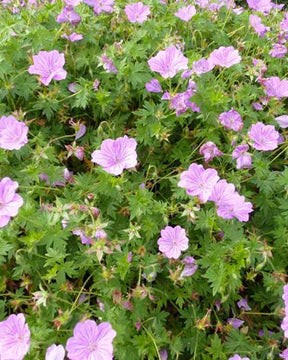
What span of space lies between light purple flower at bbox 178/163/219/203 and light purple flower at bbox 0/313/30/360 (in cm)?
80

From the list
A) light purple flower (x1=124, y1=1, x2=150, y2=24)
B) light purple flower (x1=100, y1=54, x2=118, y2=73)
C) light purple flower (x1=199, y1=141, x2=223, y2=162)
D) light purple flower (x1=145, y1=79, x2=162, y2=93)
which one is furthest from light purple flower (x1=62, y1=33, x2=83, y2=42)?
light purple flower (x1=199, y1=141, x2=223, y2=162)

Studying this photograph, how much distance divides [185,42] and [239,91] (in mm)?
528

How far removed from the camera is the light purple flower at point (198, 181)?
70.7 inches

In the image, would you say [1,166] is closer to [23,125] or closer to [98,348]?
[23,125]

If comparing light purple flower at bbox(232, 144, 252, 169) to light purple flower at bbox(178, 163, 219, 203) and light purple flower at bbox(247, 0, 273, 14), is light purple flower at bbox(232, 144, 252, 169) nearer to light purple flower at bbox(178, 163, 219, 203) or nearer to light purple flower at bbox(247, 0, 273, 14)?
light purple flower at bbox(178, 163, 219, 203)

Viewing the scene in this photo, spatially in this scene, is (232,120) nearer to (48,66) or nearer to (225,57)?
(225,57)

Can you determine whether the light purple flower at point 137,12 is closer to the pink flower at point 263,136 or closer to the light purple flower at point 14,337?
the pink flower at point 263,136

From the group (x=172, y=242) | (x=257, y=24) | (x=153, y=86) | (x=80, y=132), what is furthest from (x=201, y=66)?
(x=172, y=242)

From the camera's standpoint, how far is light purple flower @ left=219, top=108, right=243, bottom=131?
2.16m

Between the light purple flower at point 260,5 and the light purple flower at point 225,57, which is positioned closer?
the light purple flower at point 225,57

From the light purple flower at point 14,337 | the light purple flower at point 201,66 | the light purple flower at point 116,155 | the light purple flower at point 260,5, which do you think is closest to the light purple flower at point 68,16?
the light purple flower at point 201,66

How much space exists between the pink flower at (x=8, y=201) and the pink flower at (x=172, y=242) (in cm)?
58

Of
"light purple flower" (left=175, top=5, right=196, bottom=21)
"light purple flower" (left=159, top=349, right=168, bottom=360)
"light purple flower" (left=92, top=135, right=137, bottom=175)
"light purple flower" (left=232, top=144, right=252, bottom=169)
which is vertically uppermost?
"light purple flower" (left=175, top=5, right=196, bottom=21)

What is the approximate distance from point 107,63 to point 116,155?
0.62 meters
